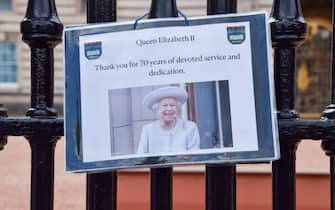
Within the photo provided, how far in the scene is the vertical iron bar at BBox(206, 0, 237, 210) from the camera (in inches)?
37.9

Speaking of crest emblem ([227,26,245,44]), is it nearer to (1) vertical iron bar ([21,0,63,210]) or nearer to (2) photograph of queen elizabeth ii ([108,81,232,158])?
(2) photograph of queen elizabeth ii ([108,81,232,158])

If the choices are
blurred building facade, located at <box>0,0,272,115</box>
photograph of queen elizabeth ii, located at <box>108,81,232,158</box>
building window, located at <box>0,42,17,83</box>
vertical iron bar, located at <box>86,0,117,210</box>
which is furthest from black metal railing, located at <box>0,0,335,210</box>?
building window, located at <box>0,42,17,83</box>

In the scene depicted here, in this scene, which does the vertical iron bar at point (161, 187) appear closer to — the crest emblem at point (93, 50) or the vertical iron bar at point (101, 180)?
the vertical iron bar at point (101, 180)

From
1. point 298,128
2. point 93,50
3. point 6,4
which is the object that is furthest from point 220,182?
point 6,4

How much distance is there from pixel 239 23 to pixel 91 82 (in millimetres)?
A: 229

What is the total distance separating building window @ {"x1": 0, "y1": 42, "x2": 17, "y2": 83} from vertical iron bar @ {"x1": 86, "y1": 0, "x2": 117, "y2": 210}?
15031mm

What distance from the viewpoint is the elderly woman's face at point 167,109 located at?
87 cm

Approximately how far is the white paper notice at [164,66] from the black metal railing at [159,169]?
9cm

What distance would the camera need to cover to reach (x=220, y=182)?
3.17 feet

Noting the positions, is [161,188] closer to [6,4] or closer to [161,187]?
[161,187]

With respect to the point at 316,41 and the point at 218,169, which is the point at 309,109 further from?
the point at 218,169

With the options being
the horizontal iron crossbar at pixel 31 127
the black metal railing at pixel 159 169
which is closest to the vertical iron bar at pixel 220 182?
the black metal railing at pixel 159 169

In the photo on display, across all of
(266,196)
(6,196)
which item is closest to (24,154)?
(6,196)

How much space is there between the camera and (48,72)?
1.00 metres
